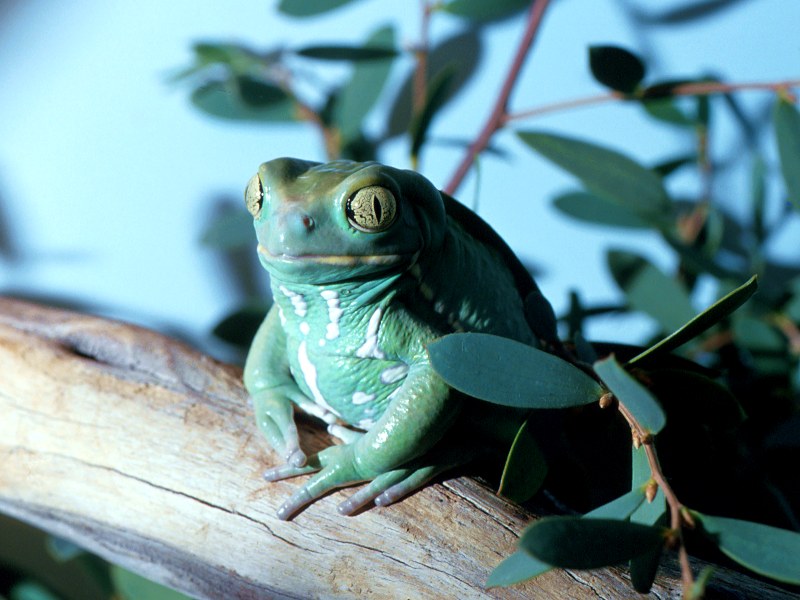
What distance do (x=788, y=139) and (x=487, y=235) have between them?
0.49m

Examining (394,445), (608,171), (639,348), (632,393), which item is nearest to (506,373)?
(632,393)

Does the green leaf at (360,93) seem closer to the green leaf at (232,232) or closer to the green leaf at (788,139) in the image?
the green leaf at (232,232)

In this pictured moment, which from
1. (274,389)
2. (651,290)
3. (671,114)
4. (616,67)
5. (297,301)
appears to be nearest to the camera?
(297,301)

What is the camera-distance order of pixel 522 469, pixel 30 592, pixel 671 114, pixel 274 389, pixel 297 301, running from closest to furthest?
1. pixel 522 469
2. pixel 297 301
3. pixel 274 389
4. pixel 671 114
5. pixel 30 592

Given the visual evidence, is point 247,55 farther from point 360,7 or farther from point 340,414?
point 340,414

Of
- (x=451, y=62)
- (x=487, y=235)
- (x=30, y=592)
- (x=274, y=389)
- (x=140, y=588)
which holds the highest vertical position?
(x=451, y=62)

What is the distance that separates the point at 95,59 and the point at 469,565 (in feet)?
5.06

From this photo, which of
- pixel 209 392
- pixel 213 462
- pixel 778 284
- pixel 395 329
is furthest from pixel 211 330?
pixel 778 284

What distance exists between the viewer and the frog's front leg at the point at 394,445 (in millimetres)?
857

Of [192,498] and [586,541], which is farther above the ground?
[586,541]

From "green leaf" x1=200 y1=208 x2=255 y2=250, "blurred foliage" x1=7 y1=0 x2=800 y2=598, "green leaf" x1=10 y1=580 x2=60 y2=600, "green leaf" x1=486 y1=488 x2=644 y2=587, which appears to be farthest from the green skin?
"green leaf" x1=10 y1=580 x2=60 y2=600

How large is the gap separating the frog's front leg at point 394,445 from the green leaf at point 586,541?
28 centimetres

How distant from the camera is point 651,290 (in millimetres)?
1416

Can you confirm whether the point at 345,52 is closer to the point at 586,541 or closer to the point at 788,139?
the point at 788,139
